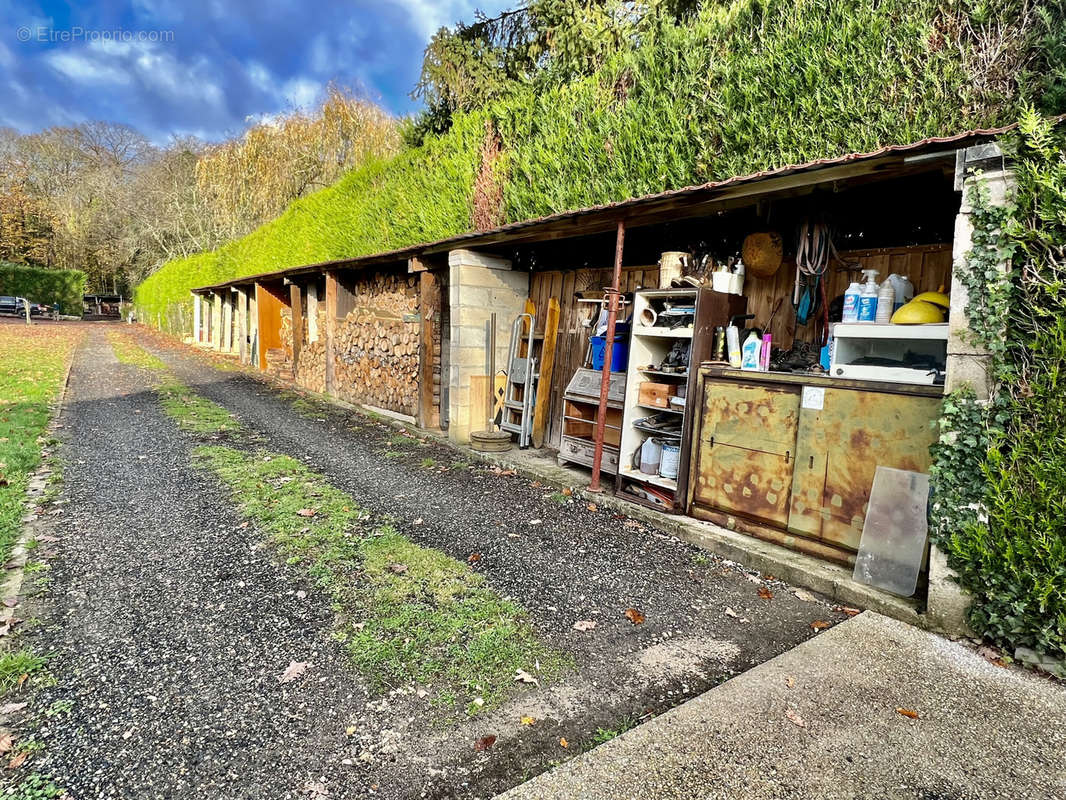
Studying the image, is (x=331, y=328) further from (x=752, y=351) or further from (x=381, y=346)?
(x=752, y=351)

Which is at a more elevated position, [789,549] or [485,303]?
[485,303]

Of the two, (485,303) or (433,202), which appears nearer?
(485,303)

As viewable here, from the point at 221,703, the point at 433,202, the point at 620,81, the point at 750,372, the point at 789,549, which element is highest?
the point at 620,81

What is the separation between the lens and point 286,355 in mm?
14719

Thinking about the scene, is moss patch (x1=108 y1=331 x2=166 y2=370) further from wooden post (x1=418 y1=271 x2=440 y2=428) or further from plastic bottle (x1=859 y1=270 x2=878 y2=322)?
plastic bottle (x1=859 y1=270 x2=878 y2=322)

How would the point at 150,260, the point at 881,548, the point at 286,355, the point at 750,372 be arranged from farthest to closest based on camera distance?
the point at 150,260 → the point at 286,355 → the point at 750,372 → the point at 881,548

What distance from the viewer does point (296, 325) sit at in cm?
1385

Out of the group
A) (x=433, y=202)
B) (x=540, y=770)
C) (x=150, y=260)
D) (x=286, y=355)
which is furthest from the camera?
(x=150, y=260)

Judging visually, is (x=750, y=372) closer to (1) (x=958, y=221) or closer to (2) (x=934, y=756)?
(1) (x=958, y=221)

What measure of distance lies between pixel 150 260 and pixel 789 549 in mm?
41395

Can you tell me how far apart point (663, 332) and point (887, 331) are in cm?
181

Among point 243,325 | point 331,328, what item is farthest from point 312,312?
point 243,325

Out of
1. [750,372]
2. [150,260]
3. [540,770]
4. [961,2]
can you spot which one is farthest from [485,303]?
[150,260]

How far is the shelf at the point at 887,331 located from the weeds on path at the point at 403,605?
2.72 metres
